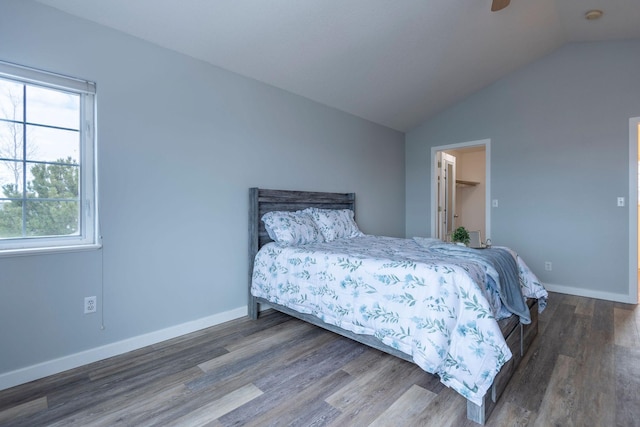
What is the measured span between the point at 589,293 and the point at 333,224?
3.22 metres

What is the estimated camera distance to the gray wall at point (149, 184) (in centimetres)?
197

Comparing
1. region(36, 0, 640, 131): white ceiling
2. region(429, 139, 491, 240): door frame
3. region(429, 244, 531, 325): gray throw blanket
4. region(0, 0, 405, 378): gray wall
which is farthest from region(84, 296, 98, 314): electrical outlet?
region(429, 139, 491, 240): door frame

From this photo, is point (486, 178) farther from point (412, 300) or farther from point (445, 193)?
point (412, 300)

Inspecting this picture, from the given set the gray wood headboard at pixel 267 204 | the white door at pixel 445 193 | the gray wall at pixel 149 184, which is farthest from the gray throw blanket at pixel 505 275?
the white door at pixel 445 193

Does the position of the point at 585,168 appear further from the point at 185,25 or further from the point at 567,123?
the point at 185,25

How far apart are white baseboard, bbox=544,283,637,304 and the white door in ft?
5.05

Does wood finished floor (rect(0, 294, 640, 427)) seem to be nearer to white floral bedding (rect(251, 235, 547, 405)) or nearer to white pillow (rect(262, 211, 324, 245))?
white floral bedding (rect(251, 235, 547, 405))

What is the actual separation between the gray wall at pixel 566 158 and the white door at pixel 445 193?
2.40 feet

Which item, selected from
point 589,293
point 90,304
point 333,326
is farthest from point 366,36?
point 589,293

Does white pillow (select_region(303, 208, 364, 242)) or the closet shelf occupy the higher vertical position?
the closet shelf

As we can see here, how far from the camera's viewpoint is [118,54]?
2289 millimetres

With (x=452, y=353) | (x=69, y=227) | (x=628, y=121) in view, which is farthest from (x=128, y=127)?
(x=628, y=121)

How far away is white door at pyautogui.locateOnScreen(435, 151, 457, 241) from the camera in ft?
17.2

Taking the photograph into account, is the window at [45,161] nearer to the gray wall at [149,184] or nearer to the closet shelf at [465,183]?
the gray wall at [149,184]
